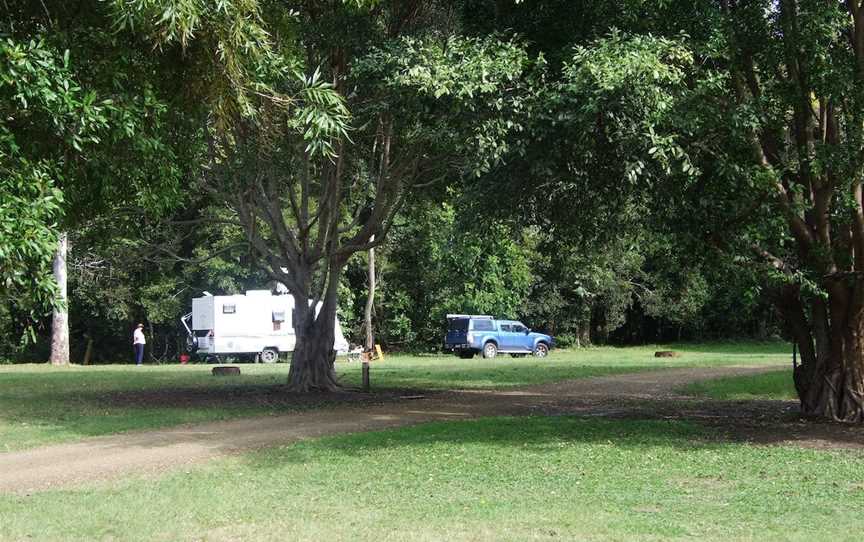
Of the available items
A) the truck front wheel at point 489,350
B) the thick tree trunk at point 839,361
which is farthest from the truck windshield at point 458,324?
the thick tree trunk at point 839,361

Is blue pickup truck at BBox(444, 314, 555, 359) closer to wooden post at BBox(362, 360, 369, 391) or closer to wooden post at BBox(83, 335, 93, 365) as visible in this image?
wooden post at BBox(83, 335, 93, 365)

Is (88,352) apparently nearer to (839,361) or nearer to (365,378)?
(365,378)

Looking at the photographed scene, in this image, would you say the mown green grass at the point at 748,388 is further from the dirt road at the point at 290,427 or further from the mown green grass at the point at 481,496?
the mown green grass at the point at 481,496

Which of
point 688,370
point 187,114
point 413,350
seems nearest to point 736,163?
point 187,114

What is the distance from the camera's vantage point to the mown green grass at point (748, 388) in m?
20.1

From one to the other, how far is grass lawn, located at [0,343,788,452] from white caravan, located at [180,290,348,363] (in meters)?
6.92

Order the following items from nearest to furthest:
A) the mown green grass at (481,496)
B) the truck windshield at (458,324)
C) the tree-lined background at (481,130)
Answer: the mown green grass at (481,496), the tree-lined background at (481,130), the truck windshield at (458,324)

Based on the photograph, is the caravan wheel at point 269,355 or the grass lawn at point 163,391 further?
the caravan wheel at point 269,355

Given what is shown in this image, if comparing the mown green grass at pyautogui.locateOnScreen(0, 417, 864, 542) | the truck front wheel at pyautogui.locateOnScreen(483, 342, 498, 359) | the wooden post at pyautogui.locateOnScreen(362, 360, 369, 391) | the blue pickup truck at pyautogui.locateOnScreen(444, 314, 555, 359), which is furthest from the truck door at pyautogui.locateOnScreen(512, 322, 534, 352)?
the mown green grass at pyautogui.locateOnScreen(0, 417, 864, 542)

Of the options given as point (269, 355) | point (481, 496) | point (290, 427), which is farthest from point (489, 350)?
point (481, 496)

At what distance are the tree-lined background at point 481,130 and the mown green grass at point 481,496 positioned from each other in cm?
205

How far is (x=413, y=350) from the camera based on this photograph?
4578 cm

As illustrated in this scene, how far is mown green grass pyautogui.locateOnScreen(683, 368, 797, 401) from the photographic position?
20.1m

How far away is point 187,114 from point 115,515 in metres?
4.62
